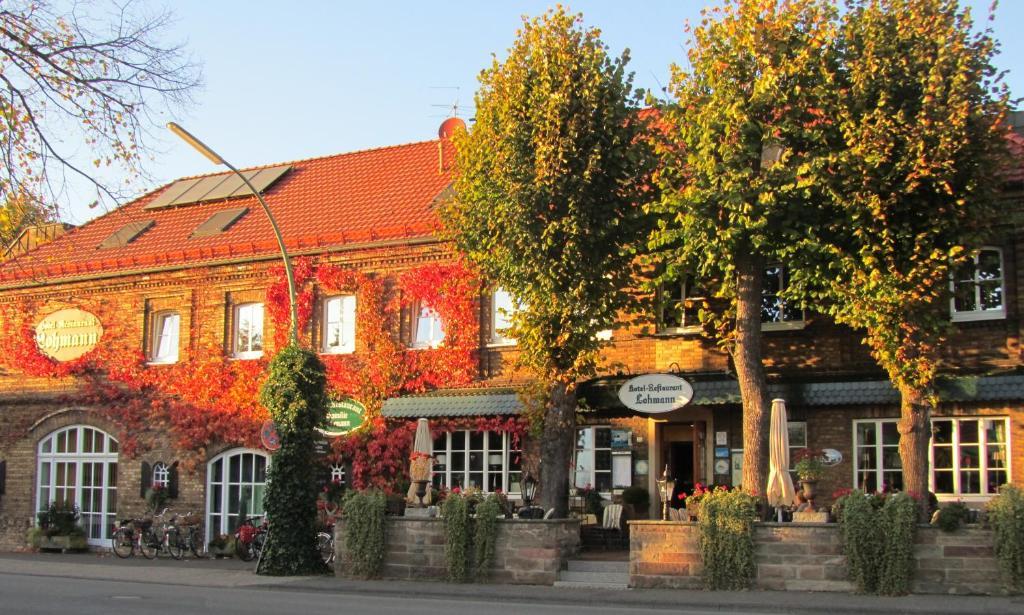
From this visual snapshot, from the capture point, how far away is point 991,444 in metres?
20.3

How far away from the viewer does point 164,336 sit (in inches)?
1171

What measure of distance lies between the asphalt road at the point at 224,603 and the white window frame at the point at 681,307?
7274 mm

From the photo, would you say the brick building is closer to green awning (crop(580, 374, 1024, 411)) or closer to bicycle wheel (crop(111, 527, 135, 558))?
green awning (crop(580, 374, 1024, 411))

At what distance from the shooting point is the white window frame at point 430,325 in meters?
25.8

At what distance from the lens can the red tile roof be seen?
2767 centimetres

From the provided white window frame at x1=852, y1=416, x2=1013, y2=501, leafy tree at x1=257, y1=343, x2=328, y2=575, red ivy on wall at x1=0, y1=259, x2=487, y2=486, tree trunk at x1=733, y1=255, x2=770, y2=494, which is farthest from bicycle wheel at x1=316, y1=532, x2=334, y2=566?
white window frame at x1=852, y1=416, x2=1013, y2=501

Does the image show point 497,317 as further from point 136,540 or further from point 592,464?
point 136,540

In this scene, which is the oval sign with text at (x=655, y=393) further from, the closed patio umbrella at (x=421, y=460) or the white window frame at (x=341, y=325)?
the white window frame at (x=341, y=325)

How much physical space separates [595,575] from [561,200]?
648 cm

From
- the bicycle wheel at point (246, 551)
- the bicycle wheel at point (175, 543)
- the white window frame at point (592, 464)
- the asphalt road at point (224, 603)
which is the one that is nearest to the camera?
the asphalt road at point (224, 603)

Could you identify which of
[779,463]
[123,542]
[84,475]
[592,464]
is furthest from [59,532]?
[779,463]

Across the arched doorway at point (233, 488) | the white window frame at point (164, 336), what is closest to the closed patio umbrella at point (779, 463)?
the arched doorway at point (233, 488)

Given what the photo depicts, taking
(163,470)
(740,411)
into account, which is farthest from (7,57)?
(163,470)

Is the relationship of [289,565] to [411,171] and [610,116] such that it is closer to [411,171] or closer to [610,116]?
[610,116]
